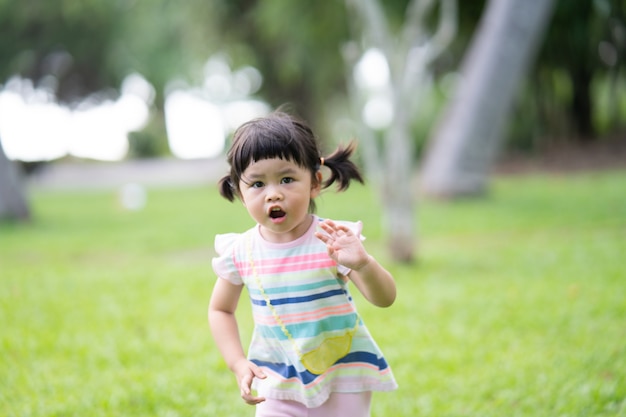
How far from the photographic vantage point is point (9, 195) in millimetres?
11375

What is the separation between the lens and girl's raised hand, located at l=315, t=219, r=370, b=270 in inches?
67.3

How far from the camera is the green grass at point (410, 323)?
312 centimetres

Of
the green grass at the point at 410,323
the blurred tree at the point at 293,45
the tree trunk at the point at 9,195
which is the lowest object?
the green grass at the point at 410,323

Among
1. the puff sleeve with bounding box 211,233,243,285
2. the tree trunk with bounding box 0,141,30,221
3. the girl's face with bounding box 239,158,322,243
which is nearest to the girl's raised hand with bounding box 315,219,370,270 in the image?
the girl's face with bounding box 239,158,322,243

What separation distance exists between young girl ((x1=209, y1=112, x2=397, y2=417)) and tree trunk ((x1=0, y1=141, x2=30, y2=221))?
34.5ft

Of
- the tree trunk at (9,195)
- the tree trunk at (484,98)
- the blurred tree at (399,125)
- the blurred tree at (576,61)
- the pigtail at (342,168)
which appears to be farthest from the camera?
the blurred tree at (576,61)

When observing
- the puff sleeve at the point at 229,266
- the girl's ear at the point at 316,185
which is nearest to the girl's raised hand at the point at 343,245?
the girl's ear at the point at 316,185

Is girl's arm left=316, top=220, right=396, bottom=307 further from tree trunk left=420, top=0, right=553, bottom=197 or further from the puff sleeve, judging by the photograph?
tree trunk left=420, top=0, right=553, bottom=197

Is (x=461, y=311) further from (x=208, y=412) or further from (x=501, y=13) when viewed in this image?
(x=501, y=13)

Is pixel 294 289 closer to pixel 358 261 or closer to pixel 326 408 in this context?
pixel 358 261

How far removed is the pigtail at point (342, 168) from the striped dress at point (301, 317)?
6.7 inches

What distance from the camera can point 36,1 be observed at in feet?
69.6

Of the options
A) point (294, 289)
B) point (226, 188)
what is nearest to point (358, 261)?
point (294, 289)

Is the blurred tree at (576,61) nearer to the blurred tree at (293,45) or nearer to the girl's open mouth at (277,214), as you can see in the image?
the blurred tree at (293,45)
